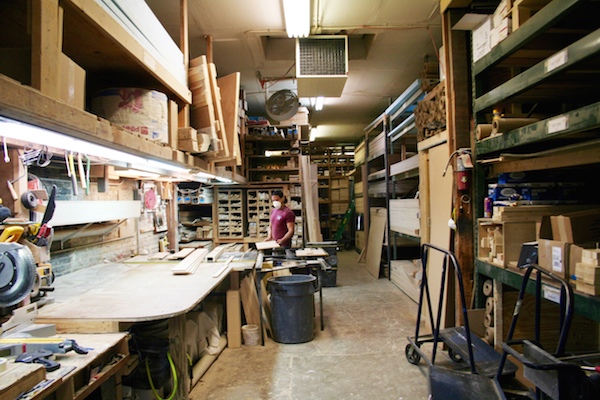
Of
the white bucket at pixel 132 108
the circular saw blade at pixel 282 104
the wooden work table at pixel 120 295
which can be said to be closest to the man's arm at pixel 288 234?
the wooden work table at pixel 120 295

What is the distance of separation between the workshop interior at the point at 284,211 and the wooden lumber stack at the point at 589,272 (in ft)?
0.04

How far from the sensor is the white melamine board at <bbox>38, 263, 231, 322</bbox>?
2051mm

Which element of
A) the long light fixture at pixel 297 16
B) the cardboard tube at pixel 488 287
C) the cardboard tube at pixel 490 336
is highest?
the long light fixture at pixel 297 16

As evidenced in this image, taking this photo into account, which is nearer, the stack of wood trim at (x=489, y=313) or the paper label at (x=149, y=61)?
the paper label at (x=149, y=61)

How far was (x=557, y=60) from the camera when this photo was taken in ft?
6.29

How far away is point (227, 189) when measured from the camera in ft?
22.8

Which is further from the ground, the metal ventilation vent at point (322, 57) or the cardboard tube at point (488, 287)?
the metal ventilation vent at point (322, 57)

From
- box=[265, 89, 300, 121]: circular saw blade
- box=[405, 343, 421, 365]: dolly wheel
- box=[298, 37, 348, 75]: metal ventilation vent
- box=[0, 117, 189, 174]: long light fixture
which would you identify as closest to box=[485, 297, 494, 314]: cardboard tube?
box=[405, 343, 421, 365]: dolly wheel

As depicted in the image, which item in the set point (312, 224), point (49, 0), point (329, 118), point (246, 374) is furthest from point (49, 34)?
point (329, 118)

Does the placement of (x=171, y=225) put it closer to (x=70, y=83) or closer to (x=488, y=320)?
(x=70, y=83)

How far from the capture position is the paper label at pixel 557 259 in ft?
6.74

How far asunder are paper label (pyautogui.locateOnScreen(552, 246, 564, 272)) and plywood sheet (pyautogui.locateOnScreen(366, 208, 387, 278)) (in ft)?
13.6

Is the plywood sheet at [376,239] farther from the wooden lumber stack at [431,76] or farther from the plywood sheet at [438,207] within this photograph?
the wooden lumber stack at [431,76]

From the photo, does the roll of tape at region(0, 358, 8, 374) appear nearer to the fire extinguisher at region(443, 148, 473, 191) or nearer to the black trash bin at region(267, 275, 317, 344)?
the black trash bin at region(267, 275, 317, 344)
